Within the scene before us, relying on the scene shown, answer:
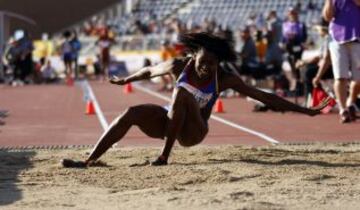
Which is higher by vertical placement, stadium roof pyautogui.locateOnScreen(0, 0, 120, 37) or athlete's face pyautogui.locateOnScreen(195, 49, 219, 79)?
stadium roof pyautogui.locateOnScreen(0, 0, 120, 37)

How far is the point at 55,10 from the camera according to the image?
48.1 metres

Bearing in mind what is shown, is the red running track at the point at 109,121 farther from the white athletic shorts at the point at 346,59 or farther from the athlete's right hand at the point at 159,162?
A: the athlete's right hand at the point at 159,162

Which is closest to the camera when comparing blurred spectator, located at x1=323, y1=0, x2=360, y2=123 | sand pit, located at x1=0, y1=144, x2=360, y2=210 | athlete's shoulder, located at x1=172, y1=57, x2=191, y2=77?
sand pit, located at x1=0, y1=144, x2=360, y2=210

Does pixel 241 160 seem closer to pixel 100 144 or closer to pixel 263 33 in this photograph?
pixel 100 144

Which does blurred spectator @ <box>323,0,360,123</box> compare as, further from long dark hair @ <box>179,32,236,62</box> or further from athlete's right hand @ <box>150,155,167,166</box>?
athlete's right hand @ <box>150,155,167,166</box>

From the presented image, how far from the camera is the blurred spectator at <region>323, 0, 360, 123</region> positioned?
1085cm

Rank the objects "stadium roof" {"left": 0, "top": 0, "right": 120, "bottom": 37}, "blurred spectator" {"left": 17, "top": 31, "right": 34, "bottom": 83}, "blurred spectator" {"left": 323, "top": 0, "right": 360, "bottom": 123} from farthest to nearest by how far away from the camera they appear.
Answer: "stadium roof" {"left": 0, "top": 0, "right": 120, "bottom": 37} → "blurred spectator" {"left": 17, "top": 31, "right": 34, "bottom": 83} → "blurred spectator" {"left": 323, "top": 0, "right": 360, "bottom": 123}

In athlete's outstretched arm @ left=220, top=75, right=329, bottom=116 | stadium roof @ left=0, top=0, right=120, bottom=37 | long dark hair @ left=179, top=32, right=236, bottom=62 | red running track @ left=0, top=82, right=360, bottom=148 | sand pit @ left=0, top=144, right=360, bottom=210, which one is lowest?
red running track @ left=0, top=82, right=360, bottom=148

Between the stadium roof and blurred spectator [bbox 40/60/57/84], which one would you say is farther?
the stadium roof

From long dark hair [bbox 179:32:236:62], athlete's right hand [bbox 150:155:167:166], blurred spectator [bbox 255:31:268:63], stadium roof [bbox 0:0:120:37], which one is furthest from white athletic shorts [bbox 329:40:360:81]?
stadium roof [bbox 0:0:120:37]

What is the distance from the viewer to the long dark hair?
692 cm

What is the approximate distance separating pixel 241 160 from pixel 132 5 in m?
39.2

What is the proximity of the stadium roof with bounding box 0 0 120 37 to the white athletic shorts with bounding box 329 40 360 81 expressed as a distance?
36.9 metres

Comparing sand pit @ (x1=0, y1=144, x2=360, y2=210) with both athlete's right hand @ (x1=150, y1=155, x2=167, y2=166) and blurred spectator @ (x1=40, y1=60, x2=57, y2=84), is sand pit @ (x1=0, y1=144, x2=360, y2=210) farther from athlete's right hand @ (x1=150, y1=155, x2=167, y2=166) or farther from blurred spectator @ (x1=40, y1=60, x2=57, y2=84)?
blurred spectator @ (x1=40, y1=60, x2=57, y2=84)
